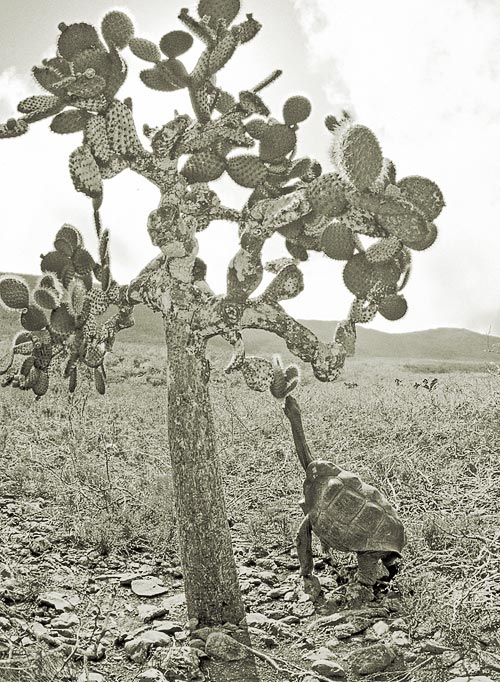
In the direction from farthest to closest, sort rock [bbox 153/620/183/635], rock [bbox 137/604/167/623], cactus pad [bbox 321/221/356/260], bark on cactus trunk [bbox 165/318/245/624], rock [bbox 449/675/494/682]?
rock [bbox 137/604/167/623]
rock [bbox 153/620/183/635]
bark on cactus trunk [bbox 165/318/245/624]
cactus pad [bbox 321/221/356/260]
rock [bbox 449/675/494/682]

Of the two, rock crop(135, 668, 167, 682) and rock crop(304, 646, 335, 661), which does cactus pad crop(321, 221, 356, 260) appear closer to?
rock crop(304, 646, 335, 661)

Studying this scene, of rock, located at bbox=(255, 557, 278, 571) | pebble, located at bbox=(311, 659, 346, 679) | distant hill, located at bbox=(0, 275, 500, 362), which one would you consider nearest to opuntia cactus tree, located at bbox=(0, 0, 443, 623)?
pebble, located at bbox=(311, 659, 346, 679)

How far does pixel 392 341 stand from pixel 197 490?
37455 millimetres

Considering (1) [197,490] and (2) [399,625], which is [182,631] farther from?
(2) [399,625]

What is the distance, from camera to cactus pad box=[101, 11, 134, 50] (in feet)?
10.7

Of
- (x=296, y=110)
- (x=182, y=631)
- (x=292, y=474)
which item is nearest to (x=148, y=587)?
(x=182, y=631)

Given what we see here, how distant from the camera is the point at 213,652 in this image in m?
2.89

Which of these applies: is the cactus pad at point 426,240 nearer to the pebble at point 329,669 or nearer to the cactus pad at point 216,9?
the cactus pad at point 216,9

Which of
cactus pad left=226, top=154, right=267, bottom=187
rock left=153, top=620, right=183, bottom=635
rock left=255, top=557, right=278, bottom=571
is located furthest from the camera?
rock left=255, top=557, right=278, bottom=571

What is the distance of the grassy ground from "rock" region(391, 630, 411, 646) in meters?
0.11

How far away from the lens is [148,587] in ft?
12.7

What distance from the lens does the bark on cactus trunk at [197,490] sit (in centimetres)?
312

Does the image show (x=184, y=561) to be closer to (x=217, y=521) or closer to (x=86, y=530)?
(x=217, y=521)

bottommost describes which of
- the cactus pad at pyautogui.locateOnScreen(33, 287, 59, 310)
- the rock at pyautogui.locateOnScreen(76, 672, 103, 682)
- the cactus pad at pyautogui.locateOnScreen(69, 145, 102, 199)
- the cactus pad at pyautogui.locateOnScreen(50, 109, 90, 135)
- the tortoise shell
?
the rock at pyautogui.locateOnScreen(76, 672, 103, 682)
